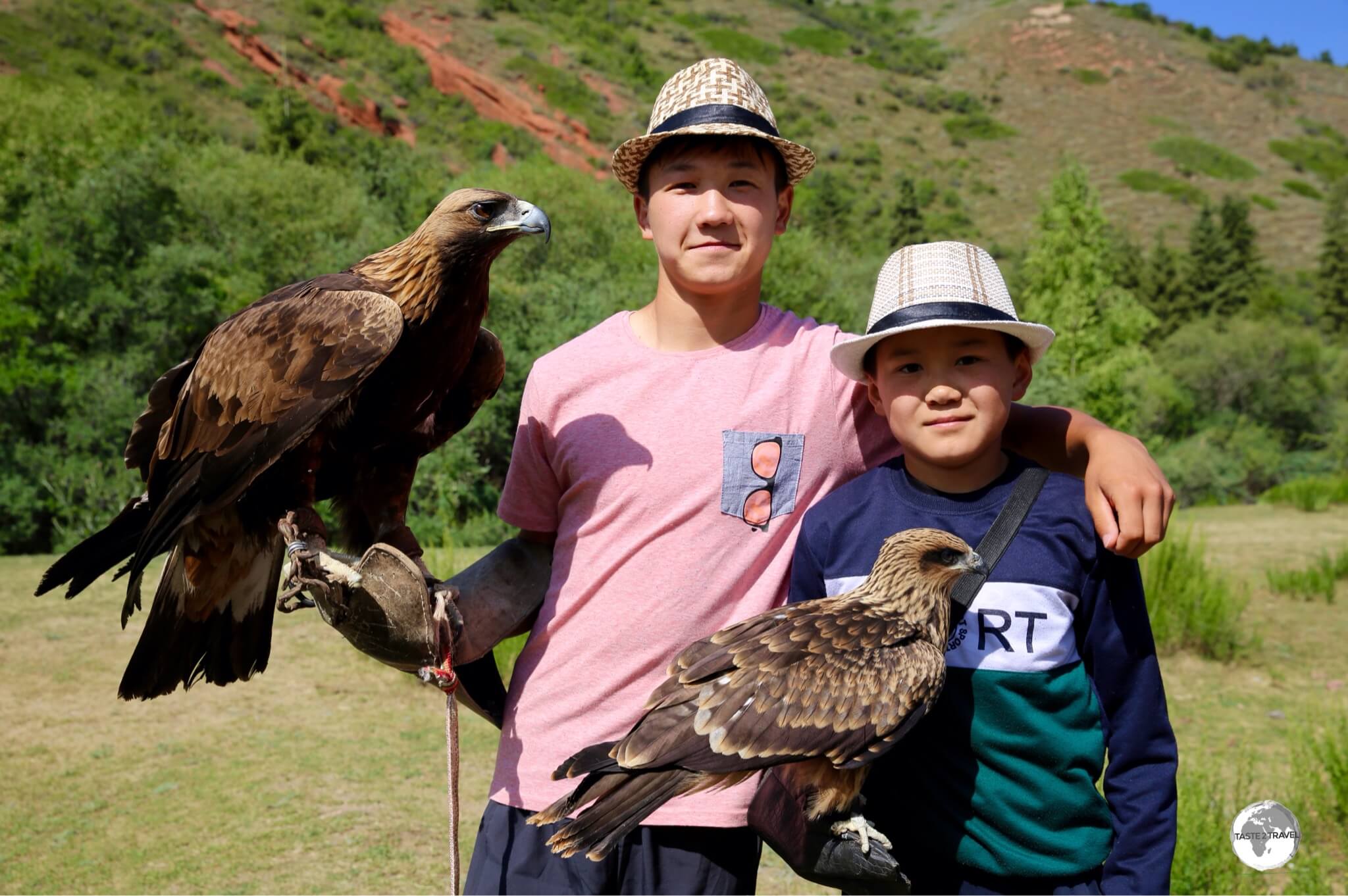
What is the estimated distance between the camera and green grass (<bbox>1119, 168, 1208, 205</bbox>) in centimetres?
7619

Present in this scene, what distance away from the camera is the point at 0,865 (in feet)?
19.1

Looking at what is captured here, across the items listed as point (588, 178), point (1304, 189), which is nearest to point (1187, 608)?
point (588, 178)

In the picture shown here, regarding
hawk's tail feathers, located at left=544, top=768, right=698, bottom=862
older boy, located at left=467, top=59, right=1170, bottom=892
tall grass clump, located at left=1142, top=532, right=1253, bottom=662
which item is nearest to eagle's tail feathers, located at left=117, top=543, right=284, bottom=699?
older boy, located at left=467, top=59, right=1170, bottom=892

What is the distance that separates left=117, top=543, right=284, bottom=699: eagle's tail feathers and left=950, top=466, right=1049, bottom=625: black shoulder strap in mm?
2196

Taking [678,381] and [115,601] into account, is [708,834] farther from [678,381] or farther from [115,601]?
[115,601]

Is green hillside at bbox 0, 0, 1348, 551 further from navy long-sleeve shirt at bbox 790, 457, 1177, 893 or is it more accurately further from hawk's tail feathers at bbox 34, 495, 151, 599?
navy long-sleeve shirt at bbox 790, 457, 1177, 893

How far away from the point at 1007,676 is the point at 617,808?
92 cm

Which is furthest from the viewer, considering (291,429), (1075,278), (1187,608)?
(1075,278)

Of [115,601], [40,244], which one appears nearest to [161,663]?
[115,601]

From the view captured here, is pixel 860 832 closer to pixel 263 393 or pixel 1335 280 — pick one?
pixel 263 393

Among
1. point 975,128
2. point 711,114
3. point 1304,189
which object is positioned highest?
point 975,128

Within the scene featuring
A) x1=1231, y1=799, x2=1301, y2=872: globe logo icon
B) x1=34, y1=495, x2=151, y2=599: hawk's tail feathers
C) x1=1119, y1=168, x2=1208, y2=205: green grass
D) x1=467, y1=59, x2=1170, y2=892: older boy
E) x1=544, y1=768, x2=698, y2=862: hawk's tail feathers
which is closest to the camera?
x1=544, y1=768, x2=698, y2=862: hawk's tail feathers

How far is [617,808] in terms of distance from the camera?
6.67 ft

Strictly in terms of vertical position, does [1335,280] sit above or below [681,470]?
above
